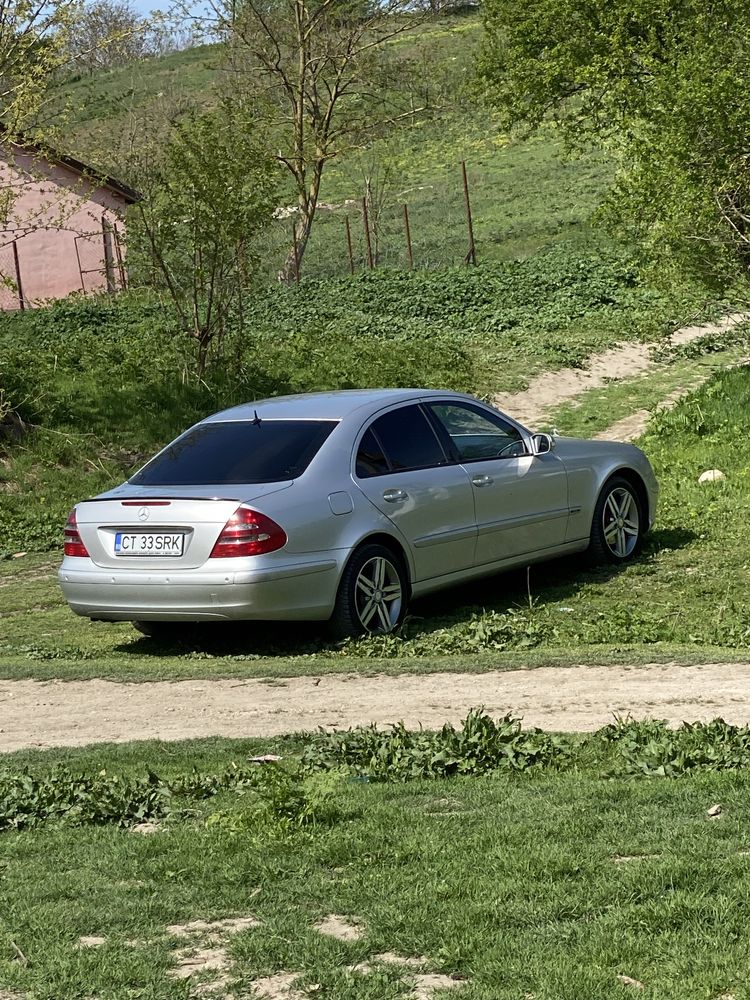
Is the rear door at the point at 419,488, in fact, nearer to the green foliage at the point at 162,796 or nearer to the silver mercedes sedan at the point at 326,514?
the silver mercedes sedan at the point at 326,514

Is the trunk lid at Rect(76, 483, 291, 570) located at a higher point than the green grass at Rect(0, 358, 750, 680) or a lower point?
higher

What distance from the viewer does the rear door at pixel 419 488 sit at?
31.0ft

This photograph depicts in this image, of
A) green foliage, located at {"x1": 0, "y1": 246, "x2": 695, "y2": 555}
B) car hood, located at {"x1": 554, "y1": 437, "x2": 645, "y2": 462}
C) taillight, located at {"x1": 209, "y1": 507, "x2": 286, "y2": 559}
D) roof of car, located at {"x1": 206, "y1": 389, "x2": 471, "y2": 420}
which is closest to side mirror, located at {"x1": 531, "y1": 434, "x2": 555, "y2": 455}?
car hood, located at {"x1": 554, "y1": 437, "x2": 645, "y2": 462}

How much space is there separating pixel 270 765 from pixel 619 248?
2794cm

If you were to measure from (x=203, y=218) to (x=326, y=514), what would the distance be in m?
11.1

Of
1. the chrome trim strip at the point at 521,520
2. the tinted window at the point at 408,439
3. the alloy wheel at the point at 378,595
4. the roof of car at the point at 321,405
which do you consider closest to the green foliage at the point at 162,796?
the alloy wheel at the point at 378,595

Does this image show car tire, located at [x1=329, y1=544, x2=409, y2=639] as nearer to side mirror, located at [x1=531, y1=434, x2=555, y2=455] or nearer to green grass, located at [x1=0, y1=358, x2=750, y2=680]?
green grass, located at [x1=0, y1=358, x2=750, y2=680]

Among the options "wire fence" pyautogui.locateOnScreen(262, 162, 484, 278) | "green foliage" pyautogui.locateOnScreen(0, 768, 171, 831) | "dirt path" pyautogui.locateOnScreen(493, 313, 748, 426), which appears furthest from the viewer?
"wire fence" pyautogui.locateOnScreen(262, 162, 484, 278)

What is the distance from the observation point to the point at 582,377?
2344 centimetres

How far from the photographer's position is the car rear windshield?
30.3 feet

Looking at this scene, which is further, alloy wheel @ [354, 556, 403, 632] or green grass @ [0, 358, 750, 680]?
alloy wheel @ [354, 556, 403, 632]

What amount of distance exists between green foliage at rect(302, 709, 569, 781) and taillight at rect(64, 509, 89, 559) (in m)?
→ 3.52

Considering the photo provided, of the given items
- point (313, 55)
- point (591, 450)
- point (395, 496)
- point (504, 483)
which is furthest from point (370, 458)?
point (313, 55)

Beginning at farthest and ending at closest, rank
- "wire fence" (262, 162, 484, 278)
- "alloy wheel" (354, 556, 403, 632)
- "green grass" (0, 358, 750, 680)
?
1. "wire fence" (262, 162, 484, 278)
2. "alloy wheel" (354, 556, 403, 632)
3. "green grass" (0, 358, 750, 680)
